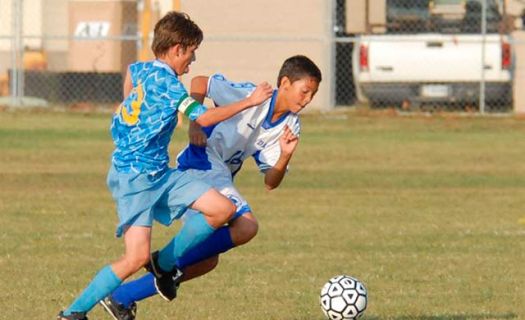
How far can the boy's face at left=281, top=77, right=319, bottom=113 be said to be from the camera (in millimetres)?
7469

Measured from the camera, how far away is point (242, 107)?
22.4 feet

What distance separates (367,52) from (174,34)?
16.7 meters

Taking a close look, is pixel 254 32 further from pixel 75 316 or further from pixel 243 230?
pixel 75 316

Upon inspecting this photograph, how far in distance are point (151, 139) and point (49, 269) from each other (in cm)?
282

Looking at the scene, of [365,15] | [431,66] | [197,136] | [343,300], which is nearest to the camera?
[197,136]

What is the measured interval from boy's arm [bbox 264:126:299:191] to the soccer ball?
2.12 feet

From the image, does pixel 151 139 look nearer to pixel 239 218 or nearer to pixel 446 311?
pixel 239 218

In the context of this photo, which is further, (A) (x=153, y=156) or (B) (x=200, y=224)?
(B) (x=200, y=224)

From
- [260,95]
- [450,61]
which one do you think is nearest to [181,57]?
[260,95]

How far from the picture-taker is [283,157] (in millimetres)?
7492

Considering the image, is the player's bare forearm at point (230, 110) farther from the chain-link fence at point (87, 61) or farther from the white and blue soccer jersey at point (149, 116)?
the chain-link fence at point (87, 61)

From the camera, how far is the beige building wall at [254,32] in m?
26.0

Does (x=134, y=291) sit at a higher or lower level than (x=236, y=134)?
lower

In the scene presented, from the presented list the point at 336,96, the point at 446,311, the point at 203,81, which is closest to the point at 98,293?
the point at 203,81
